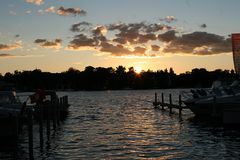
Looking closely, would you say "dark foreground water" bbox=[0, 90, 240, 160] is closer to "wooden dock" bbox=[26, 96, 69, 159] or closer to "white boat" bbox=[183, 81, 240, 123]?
"wooden dock" bbox=[26, 96, 69, 159]

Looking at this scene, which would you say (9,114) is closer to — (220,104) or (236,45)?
(236,45)

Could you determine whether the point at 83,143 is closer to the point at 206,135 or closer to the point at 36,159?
the point at 36,159

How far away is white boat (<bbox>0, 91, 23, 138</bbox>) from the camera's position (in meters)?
24.2

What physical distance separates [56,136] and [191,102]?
634 inches

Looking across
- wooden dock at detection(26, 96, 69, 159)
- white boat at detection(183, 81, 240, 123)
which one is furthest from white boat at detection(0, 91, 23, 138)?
white boat at detection(183, 81, 240, 123)

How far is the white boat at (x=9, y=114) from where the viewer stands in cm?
2416

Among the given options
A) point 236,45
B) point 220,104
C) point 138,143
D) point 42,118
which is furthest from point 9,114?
point 220,104

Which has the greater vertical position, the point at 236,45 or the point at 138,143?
the point at 236,45

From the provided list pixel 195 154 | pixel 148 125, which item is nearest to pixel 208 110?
pixel 148 125

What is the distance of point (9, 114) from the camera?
25891mm

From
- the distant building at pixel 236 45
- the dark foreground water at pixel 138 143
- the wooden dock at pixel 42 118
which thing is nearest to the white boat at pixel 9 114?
the wooden dock at pixel 42 118

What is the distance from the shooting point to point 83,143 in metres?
26.4

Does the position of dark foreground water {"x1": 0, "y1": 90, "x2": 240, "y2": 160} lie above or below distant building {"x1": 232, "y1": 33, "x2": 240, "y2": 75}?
below

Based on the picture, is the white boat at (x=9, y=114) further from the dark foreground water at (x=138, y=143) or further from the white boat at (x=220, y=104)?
the white boat at (x=220, y=104)
